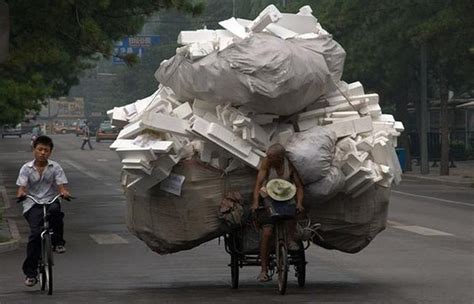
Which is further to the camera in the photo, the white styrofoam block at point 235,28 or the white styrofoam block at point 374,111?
the white styrofoam block at point 374,111

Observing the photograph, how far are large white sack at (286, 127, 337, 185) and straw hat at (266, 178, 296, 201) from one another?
0.21 metres

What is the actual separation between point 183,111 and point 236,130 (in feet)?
2.11

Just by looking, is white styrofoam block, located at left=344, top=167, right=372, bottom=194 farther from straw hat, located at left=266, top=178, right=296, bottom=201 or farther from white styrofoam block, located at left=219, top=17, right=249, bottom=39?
white styrofoam block, located at left=219, top=17, right=249, bottom=39

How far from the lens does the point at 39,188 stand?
13.6m

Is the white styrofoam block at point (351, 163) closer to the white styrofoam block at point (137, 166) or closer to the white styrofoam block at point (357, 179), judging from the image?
the white styrofoam block at point (357, 179)

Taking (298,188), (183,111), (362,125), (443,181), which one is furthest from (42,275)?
(443,181)

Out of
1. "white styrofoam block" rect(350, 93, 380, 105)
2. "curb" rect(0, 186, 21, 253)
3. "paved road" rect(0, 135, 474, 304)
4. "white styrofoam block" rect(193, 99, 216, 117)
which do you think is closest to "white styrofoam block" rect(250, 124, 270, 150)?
"white styrofoam block" rect(193, 99, 216, 117)

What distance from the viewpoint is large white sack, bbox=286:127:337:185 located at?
41.4ft

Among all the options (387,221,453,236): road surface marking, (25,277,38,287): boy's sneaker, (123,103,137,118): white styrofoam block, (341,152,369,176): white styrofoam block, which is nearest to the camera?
(341,152,369,176): white styrofoam block

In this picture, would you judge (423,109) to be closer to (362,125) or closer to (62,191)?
(362,125)

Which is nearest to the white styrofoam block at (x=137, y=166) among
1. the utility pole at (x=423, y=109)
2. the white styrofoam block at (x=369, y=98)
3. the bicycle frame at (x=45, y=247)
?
the bicycle frame at (x=45, y=247)

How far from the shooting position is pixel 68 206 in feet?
103

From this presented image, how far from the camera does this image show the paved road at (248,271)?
12852mm

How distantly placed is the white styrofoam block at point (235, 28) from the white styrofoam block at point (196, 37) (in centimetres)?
17
